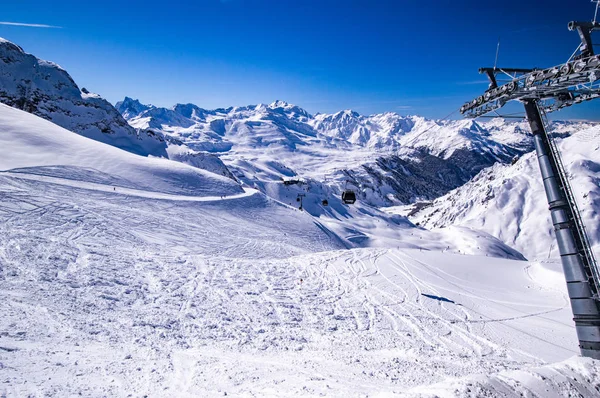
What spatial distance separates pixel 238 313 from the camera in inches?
631

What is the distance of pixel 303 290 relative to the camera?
68.8ft

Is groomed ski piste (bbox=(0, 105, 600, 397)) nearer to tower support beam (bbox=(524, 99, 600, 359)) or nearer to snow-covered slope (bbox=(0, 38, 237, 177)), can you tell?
tower support beam (bbox=(524, 99, 600, 359))

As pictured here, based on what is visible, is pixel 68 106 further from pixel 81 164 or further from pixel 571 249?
pixel 571 249

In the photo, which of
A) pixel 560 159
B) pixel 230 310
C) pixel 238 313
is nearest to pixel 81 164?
pixel 230 310

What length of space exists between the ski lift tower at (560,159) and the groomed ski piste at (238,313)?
162cm

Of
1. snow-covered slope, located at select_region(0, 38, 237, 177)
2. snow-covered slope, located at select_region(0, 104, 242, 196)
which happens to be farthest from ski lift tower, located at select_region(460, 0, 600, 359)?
snow-covered slope, located at select_region(0, 38, 237, 177)

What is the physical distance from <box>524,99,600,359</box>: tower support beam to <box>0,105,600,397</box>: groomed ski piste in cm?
105

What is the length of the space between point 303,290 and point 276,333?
6534 mm

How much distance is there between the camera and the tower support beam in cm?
938

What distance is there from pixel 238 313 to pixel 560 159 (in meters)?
14.8

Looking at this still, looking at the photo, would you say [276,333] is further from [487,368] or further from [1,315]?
[1,315]

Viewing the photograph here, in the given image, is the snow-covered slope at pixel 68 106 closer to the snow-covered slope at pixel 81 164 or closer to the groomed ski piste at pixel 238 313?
the snow-covered slope at pixel 81 164

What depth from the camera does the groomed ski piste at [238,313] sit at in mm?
9227

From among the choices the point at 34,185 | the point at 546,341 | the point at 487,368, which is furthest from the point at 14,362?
the point at 34,185
